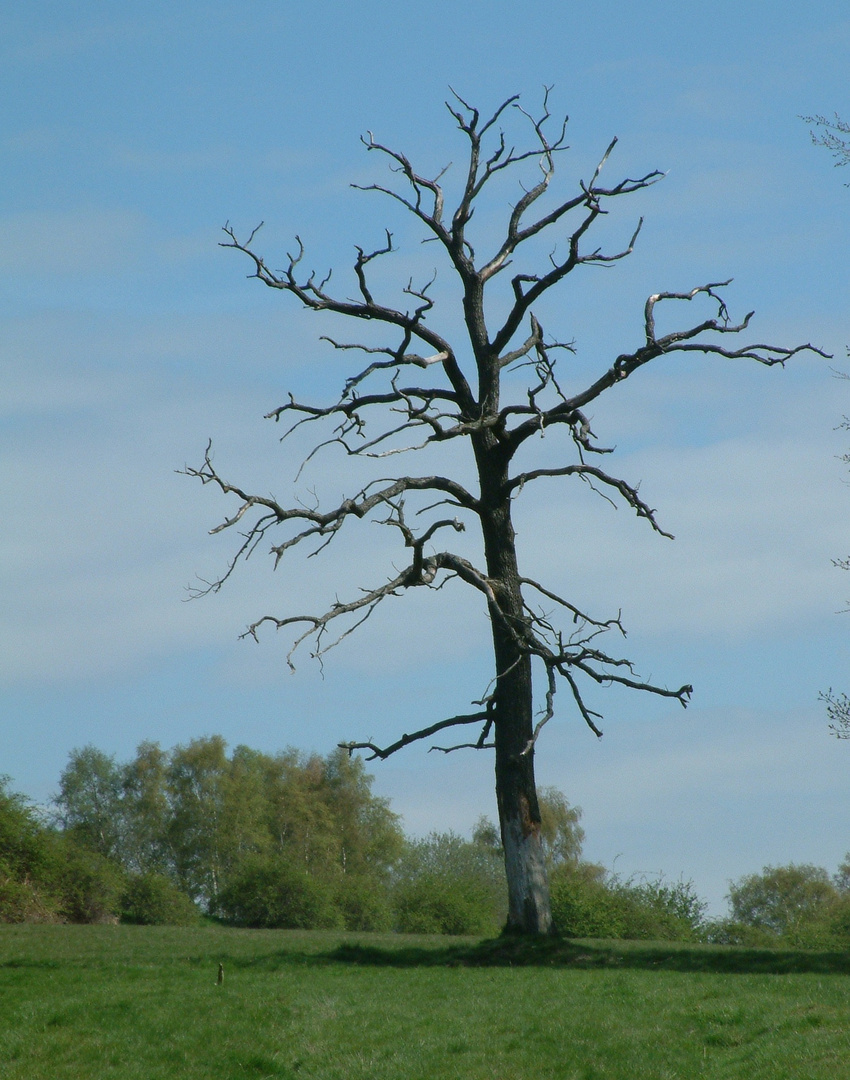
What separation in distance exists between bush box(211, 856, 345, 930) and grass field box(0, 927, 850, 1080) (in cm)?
1635

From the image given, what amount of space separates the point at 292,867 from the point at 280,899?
0.99 metres

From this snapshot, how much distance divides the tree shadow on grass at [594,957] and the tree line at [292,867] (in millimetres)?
7706

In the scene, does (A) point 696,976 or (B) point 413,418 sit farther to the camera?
(B) point 413,418

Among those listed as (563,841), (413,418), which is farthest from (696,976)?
(563,841)

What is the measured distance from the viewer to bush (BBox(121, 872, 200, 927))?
4128 centimetres

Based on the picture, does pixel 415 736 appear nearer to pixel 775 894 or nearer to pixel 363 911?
pixel 363 911

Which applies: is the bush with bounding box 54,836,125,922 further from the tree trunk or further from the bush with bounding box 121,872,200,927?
the tree trunk

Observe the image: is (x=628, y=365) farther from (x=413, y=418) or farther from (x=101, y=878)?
(x=101, y=878)

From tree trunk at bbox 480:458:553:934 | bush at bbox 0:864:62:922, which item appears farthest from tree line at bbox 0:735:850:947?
tree trunk at bbox 480:458:553:934

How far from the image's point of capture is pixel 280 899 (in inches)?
1417

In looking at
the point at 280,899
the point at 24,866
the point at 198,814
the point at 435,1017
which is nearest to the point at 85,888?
the point at 24,866

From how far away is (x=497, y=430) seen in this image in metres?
23.2

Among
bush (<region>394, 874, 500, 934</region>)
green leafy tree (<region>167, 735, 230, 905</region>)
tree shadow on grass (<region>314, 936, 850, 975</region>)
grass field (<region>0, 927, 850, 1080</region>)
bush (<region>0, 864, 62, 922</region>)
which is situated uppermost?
green leafy tree (<region>167, 735, 230, 905</region>)

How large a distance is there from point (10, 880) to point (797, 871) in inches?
1533
